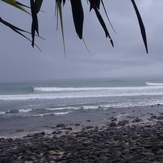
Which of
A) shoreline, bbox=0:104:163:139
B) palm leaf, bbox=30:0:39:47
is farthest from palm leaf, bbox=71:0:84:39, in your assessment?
shoreline, bbox=0:104:163:139

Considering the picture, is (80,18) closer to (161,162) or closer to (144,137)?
(161,162)

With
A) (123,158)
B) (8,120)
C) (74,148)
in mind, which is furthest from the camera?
(8,120)

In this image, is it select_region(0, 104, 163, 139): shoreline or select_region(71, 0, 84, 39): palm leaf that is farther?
select_region(0, 104, 163, 139): shoreline

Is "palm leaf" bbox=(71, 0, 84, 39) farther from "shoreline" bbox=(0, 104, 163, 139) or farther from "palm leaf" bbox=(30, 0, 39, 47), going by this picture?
"shoreline" bbox=(0, 104, 163, 139)

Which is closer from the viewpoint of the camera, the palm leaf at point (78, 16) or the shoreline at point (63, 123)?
the palm leaf at point (78, 16)

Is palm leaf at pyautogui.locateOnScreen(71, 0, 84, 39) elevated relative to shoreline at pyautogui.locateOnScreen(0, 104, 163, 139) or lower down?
elevated

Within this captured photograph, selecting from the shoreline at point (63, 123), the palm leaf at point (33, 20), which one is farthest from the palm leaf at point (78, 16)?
the shoreline at point (63, 123)

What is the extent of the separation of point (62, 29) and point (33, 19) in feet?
0.36

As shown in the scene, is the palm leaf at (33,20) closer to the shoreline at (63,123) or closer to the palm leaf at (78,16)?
the palm leaf at (78,16)

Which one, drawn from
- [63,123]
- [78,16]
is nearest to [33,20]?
[78,16]

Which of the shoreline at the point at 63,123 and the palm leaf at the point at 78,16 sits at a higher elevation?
the palm leaf at the point at 78,16

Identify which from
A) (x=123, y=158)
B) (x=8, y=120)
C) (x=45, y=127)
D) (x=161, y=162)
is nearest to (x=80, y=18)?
(x=161, y=162)

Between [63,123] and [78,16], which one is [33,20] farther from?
[63,123]

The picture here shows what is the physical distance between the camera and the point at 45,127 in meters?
9.41
